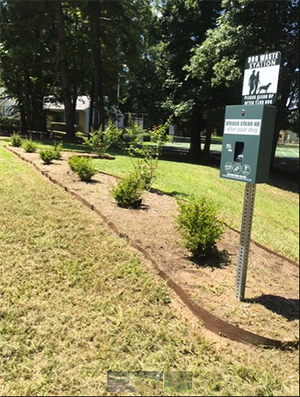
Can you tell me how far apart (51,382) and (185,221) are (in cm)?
201

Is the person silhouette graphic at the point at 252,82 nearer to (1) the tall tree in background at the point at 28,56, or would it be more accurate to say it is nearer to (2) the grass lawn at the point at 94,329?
(2) the grass lawn at the point at 94,329

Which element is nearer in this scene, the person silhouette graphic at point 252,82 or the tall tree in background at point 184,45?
the person silhouette graphic at point 252,82

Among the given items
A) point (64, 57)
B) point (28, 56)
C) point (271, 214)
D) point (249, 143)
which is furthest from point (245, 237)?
point (28, 56)

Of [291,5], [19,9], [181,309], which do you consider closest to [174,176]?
[181,309]

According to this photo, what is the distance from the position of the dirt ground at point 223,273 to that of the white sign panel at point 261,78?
0.86 m

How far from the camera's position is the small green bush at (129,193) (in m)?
5.07

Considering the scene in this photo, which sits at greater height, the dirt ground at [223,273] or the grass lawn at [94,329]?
the dirt ground at [223,273]

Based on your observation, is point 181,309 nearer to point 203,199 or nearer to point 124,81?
point 203,199

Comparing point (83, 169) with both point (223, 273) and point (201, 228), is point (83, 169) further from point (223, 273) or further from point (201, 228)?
point (223, 273)

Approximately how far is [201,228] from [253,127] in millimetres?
1794

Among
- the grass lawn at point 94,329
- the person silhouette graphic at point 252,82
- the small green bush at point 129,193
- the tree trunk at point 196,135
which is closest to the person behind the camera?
the person silhouette graphic at point 252,82

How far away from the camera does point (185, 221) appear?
3.58 metres

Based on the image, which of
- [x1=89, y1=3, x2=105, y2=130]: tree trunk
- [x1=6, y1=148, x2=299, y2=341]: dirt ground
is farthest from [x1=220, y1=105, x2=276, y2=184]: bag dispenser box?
[x1=89, y1=3, x2=105, y2=130]: tree trunk

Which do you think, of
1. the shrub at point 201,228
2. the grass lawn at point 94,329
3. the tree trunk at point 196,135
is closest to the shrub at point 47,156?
the grass lawn at point 94,329
